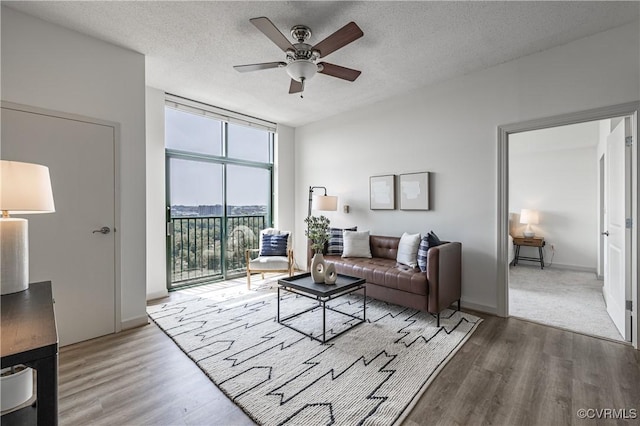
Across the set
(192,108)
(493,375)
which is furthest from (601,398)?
(192,108)

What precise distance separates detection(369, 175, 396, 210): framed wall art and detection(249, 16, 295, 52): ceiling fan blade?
2387 mm

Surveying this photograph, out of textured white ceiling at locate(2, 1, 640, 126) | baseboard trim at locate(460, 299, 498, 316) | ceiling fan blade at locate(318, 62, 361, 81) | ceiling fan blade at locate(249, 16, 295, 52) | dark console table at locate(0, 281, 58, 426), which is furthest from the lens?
baseboard trim at locate(460, 299, 498, 316)

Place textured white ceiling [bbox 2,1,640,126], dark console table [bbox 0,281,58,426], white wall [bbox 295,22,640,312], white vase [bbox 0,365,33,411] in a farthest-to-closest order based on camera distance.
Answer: white wall [bbox 295,22,640,312]
textured white ceiling [bbox 2,1,640,126]
white vase [bbox 0,365,33,411]
dark console table [bbox 0,281,58,426]

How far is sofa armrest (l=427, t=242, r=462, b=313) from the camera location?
2.82 metres

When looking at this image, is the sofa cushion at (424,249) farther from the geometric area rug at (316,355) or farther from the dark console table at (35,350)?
the dark console table at (35,350)

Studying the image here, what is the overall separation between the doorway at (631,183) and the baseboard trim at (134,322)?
12.7ft

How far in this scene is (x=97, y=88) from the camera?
270 cm

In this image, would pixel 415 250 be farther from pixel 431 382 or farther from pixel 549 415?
pixel 549 415

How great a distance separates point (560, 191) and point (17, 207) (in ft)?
25.4

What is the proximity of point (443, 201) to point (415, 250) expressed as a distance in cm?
78

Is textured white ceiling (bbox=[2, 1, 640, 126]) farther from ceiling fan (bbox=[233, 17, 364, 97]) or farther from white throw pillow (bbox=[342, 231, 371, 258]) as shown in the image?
white throw pillow (bbox=[342, 231, 371, 258])

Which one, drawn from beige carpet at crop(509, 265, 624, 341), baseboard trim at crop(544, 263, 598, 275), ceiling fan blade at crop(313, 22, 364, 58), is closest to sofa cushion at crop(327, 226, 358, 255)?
beige carpet at crop(509, 265, 624, 341)

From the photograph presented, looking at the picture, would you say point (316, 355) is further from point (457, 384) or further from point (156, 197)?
point (156, 197)

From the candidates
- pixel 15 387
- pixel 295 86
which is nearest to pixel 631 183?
pixel 295 86
